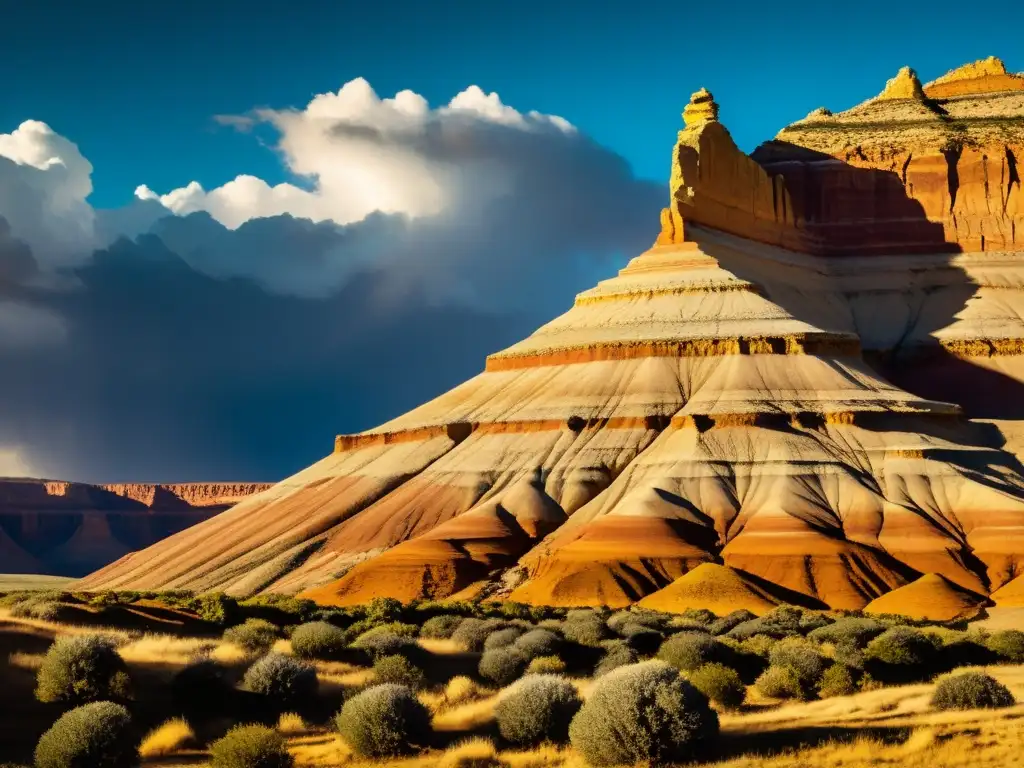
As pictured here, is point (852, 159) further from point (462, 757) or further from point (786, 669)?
point (462, 757)

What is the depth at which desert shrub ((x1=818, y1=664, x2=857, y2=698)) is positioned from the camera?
3406 cm

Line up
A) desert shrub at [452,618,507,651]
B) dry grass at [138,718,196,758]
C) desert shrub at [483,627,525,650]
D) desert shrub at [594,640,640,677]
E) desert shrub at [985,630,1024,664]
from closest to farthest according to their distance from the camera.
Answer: dry grass at [138,718,196,758]
desert shrub at [594,640,640,677]
desert shrub at [483,627,525,650]
desert shrub at [452,618,507,651]
desert shrub at [985,630,1024,664]

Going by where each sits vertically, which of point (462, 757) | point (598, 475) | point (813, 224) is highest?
point (813, 224)

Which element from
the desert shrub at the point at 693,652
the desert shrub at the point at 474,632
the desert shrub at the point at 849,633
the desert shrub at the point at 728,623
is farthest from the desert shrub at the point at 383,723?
the desert shrub at the point at 728,623

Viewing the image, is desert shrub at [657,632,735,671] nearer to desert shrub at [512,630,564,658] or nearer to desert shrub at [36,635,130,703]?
desert shrub at [512,630,564,658]

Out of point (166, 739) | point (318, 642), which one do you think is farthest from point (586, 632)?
point (166, 739)

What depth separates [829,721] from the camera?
1128 inches

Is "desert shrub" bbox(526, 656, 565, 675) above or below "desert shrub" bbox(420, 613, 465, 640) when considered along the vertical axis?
below

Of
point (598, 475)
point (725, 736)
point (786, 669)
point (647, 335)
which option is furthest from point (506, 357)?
point (725, 736)

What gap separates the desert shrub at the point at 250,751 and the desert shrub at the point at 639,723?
16.4ft

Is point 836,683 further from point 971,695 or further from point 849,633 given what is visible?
point 849,633

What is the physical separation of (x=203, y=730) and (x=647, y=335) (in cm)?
8577

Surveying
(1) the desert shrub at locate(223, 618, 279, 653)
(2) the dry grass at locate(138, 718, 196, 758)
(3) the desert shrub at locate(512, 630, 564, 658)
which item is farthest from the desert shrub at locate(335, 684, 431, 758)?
(3) the desert shrub at locate(512, 630, 564, 658)

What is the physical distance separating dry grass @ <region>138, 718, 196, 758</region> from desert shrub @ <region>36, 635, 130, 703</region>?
4.53ft
